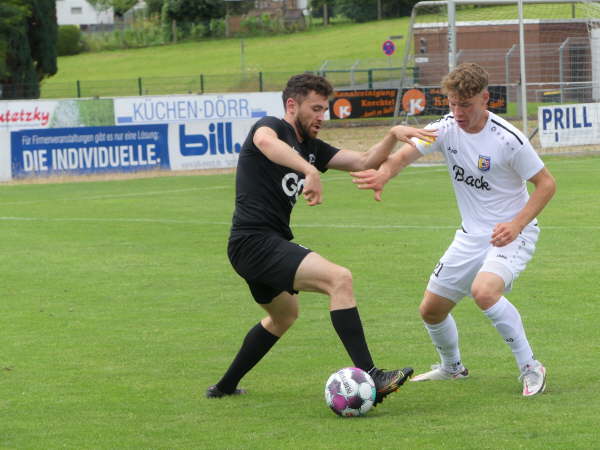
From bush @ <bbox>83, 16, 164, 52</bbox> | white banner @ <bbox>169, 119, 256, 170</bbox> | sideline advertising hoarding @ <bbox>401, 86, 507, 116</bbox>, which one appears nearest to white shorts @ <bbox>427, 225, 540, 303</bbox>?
white banner @ <bbox>169, 119, 256, 170</bbox>

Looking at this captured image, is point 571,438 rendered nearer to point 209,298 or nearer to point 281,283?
point 281,283

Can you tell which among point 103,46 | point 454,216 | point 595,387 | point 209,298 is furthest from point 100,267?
point 103,46

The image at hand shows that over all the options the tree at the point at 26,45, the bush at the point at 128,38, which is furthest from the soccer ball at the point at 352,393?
the bush at the point at 128,38

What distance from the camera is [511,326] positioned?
6918 millimetres

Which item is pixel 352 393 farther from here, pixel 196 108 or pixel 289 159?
pixel 196 108

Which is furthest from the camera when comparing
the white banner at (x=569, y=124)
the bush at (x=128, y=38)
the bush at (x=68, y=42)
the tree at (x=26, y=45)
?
the bush at (x=128, y=38)

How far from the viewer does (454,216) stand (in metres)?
17.5

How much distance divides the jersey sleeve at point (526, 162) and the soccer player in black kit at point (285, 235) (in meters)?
0.56

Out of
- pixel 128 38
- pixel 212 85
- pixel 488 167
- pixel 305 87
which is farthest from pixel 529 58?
pixel 128 38

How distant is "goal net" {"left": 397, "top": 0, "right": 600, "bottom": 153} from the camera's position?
28.2 meters

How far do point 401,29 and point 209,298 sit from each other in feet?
251

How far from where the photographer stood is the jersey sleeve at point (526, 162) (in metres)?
6.92

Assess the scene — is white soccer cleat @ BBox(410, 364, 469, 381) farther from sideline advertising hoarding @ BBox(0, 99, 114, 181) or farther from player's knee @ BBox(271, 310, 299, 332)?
sideline advertising hoarding @ BBox(0, 99, 114, 181)

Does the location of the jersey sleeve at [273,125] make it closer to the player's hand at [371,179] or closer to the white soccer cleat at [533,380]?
the player's hand at [371,179]
